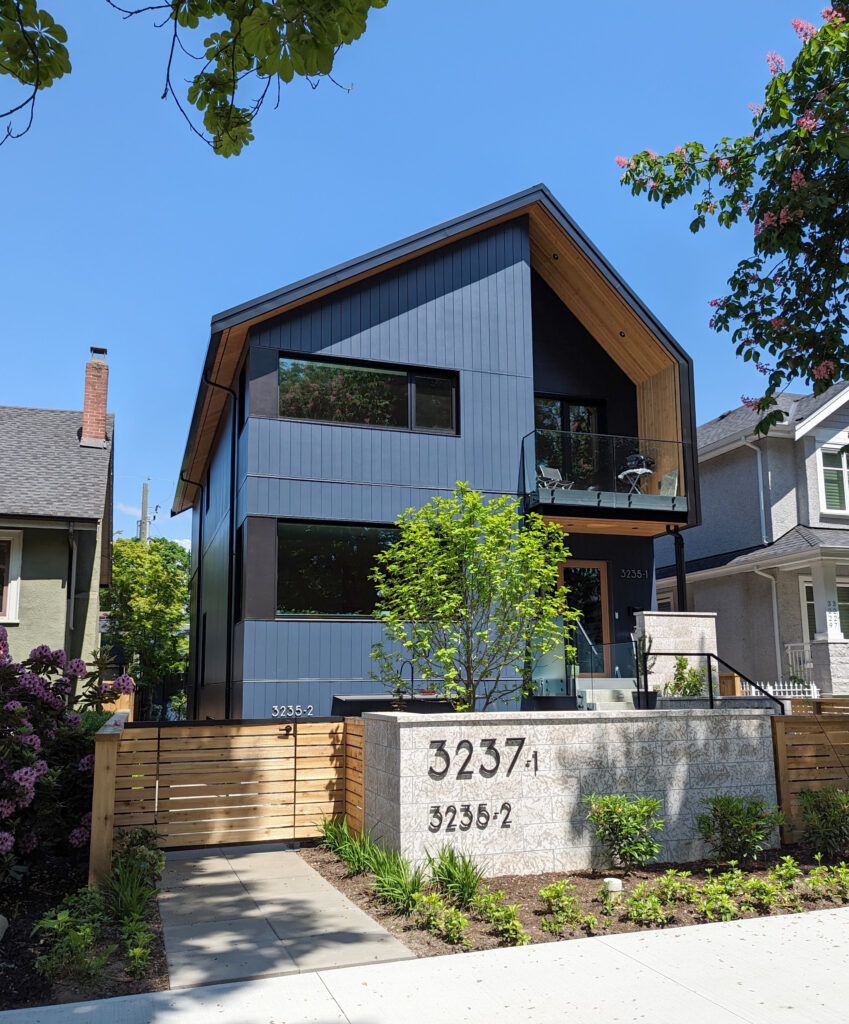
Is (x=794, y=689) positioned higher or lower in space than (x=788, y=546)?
lower

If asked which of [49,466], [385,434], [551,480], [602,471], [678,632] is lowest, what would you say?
[678,632]

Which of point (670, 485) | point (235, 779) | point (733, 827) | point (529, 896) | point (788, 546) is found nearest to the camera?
point (529, 896)

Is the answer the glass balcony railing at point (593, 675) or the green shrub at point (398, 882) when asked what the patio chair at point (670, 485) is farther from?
the green shrub at point (398, 882)

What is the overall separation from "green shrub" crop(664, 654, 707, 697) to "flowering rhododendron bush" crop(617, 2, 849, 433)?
5.72 metres

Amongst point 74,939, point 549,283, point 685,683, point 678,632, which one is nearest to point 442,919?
point 74,939

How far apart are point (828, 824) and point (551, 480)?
25.4 feet

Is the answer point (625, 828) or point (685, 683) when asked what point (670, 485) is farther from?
point (625, 828)

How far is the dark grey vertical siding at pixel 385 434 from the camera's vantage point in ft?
44.6

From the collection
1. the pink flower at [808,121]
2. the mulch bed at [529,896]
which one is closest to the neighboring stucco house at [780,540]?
the mulch bed at [529,896]

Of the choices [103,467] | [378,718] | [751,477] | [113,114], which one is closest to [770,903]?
[378,718]

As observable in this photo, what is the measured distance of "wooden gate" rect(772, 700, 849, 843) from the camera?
376 inches

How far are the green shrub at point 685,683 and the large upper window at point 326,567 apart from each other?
15.8ft

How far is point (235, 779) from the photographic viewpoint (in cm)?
959

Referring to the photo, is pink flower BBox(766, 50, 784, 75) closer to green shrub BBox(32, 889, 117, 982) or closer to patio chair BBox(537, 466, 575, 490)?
patio chair BBox(537, 466, 575, 490)
